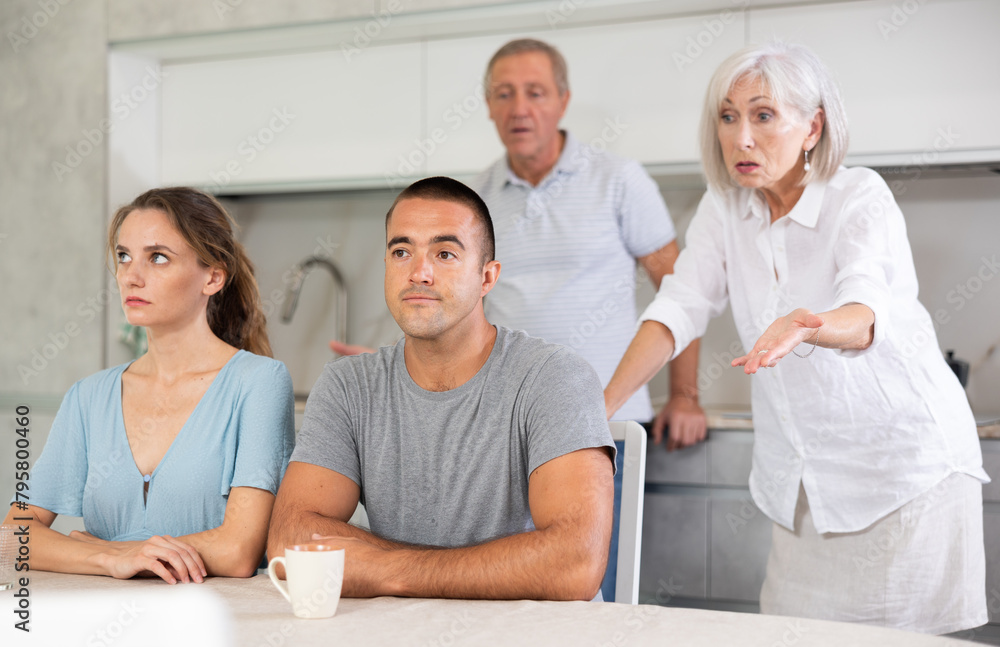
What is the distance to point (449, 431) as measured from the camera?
4.28ft

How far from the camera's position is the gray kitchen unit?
240cm

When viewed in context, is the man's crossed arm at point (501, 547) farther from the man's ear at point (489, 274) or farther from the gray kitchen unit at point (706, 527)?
the gray kitchen unit at point (706, 527)

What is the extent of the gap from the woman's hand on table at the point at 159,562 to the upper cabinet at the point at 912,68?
201cm

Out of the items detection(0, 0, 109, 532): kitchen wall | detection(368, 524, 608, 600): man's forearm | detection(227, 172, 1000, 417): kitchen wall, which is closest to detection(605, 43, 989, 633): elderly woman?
detection(368, 524, 608, 600): man's forearm

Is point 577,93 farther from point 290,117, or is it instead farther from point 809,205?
point 809,205

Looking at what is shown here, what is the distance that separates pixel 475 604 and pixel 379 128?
2114mm

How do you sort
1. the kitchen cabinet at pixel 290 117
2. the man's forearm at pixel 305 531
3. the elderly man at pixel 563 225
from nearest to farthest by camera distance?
1. the man's forearm at pixel 305 531
2. the elderly man at pixel 563 225
3. the kitchen cabinet at pixel 290 117

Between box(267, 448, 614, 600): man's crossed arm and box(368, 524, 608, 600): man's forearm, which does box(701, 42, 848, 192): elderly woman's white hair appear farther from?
box(368, 524, 608, 600): man's forearm

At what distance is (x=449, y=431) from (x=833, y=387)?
681 millimetres

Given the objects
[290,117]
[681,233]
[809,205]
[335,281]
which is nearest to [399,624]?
[809,205]

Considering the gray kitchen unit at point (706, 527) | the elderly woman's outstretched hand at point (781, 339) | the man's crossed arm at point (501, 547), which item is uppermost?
the elderly woman's outstretched hand at point (781, 339)

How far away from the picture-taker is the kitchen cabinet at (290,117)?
9.41 ft

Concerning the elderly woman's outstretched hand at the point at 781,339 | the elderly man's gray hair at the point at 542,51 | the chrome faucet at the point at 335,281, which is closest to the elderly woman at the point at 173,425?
the elderly woman's outstretched hand at the point at 781,339

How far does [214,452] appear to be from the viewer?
141 cm
